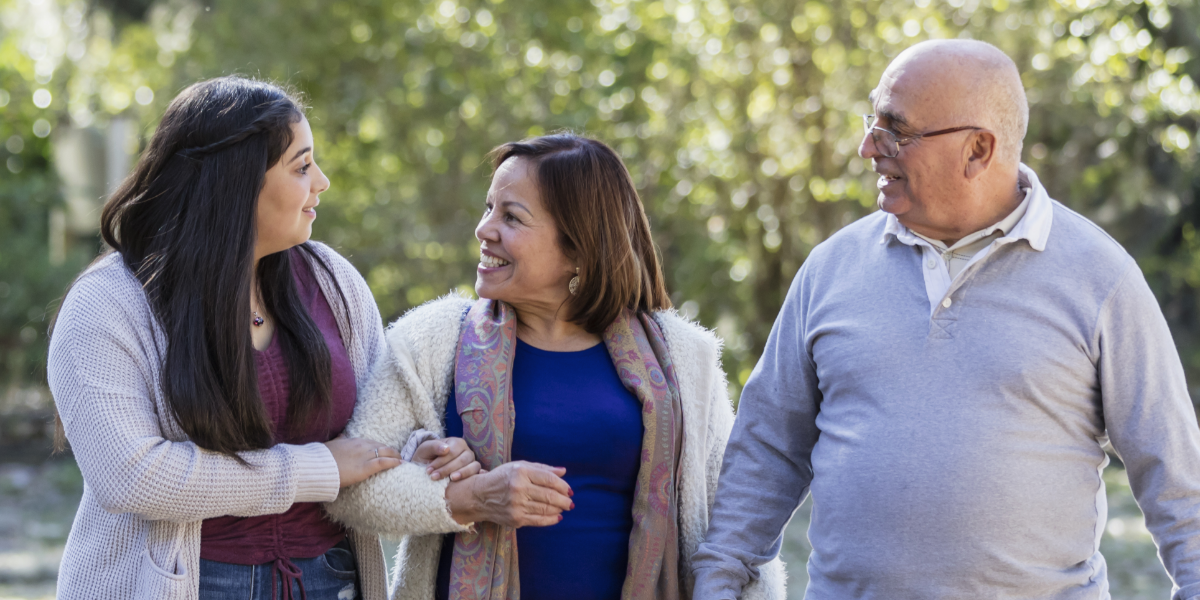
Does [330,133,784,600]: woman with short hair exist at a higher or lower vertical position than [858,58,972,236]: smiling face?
lower

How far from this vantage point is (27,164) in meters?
11.2

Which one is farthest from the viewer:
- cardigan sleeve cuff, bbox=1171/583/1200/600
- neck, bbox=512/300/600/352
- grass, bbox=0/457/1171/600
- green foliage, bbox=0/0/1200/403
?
green foliage, bbox=0/0/1200/403

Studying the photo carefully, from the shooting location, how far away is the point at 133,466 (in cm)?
205

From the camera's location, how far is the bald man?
6.75 feet

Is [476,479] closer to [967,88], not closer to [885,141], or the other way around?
[885,141]

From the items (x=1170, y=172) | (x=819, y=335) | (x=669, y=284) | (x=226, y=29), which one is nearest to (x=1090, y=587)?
(x=819, y=335)

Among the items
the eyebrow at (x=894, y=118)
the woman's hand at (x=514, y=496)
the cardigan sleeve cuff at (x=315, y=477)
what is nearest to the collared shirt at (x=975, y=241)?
the eyebrow at (x=894, y=118)

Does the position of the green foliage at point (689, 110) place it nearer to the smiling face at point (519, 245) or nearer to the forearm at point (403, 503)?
the smiling face at point (519, 245)

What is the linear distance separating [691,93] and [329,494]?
5331 mm

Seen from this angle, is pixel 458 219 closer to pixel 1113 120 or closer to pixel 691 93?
pixel 691 93

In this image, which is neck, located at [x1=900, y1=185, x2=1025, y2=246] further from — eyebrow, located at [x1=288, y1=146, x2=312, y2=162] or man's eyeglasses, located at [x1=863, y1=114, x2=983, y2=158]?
eyebrow, located at [x1=288, y1=146, x2=312, y2=162]

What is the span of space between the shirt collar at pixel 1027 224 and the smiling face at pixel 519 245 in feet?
2.38

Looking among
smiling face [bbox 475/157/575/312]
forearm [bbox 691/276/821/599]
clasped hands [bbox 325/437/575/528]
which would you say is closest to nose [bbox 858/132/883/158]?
forearm [bbox 691/276/821/599]

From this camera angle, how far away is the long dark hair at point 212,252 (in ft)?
7.07
